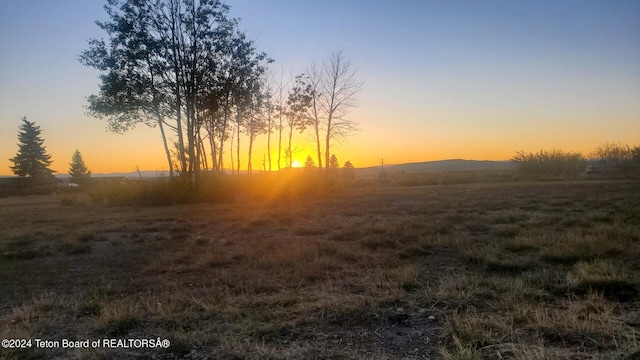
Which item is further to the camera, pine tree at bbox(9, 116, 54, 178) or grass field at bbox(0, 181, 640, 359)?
pine tree at bbox(9, 116, 54, 178)

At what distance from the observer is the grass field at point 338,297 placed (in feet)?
10.8

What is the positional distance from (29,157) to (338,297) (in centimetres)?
7064

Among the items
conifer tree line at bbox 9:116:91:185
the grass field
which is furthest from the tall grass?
conifer tree line at bbox 9:116:91:185

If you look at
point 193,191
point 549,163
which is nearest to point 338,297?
point 193,191

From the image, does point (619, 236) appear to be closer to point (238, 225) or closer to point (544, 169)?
point (238, 225)

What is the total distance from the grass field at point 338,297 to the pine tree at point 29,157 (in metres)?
62.1

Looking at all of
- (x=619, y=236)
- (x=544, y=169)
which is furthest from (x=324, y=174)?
(x=544, y=169)

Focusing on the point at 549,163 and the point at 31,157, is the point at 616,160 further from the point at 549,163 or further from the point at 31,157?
the point at 31,157

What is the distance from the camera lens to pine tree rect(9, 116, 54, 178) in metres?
58.4

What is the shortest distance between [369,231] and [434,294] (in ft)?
17.3

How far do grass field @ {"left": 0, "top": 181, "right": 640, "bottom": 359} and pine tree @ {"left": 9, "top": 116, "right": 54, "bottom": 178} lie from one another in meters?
62.1

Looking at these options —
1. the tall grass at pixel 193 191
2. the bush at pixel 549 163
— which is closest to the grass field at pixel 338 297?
the tall grass at pixel 193 191

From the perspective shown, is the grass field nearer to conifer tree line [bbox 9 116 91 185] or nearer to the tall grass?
the tall grass

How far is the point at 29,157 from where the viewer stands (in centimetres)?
5884
